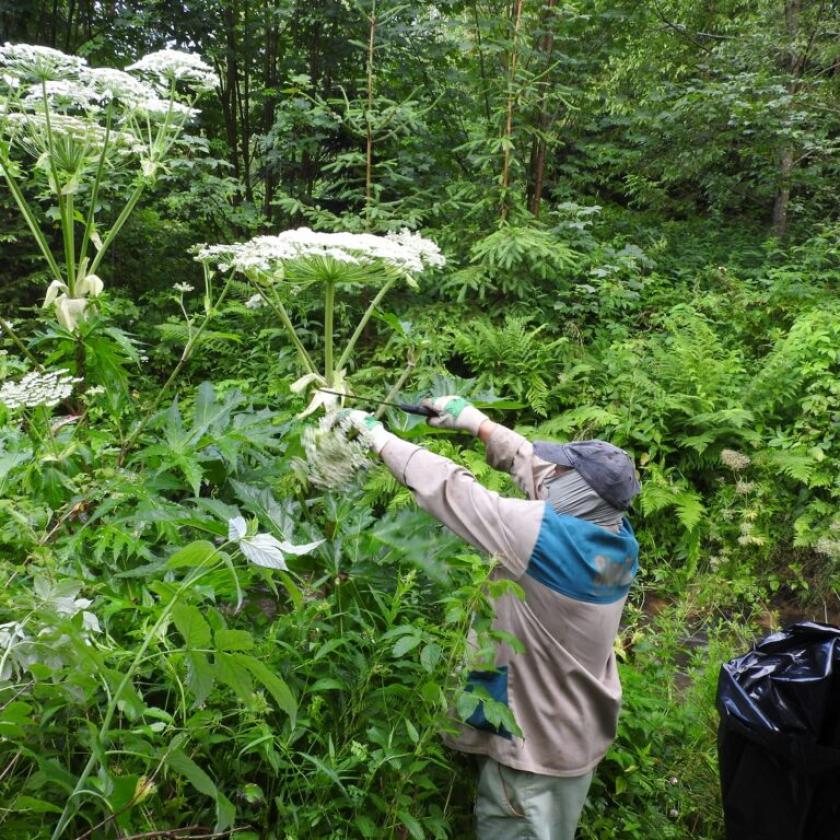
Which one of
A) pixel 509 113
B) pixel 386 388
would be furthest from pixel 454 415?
pixel 509 113

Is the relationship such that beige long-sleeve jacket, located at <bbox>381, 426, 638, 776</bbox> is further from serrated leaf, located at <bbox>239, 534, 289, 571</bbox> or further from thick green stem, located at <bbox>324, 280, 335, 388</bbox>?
serrated leaf, located at <bbox>239, 534, 289, 571</bbox>

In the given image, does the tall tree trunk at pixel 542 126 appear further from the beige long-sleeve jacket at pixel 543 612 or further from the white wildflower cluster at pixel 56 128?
the beige long-sleeve jacket at pixel 543 612

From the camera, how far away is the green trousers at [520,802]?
208cm

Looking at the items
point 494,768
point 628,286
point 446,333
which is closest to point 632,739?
point 494,768

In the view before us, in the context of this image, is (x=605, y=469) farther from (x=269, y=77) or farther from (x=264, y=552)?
(x=269, y=77)

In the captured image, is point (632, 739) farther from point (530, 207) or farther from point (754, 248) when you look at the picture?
point (754, 248)

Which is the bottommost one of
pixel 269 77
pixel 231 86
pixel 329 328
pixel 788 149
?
pixel 329 328

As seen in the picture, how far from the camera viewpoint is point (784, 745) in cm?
228

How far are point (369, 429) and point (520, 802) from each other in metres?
1.26

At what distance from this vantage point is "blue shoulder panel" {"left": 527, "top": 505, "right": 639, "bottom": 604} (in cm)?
194

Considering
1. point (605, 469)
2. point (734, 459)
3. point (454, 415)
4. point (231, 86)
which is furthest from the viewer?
point (231, 86)

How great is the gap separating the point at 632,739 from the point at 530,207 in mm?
6190

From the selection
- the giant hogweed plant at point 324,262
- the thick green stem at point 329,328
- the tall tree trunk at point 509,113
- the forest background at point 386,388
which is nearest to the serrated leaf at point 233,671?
the forest background at point 386,388

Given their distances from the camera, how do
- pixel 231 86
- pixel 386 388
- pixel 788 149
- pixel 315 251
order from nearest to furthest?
pixel 315 251
pixel 386 388
pixel 788 149
pixel 231 86
